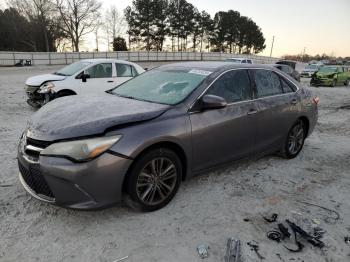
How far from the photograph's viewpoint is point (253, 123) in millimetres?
4668

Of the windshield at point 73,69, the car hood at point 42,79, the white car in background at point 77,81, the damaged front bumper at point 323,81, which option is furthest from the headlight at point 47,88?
the damaged front bumper at point 323,81

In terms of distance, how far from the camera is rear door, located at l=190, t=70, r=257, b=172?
3998mm

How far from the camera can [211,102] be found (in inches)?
154

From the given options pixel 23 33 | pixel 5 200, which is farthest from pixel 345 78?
pixel 23 33

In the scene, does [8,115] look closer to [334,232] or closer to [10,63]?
[334,232]

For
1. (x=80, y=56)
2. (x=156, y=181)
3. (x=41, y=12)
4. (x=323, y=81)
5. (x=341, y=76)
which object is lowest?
(x=80, y=56)

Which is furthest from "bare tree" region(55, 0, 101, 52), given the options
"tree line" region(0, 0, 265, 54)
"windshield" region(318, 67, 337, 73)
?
"windshield" region(318, 67, 337, 73)

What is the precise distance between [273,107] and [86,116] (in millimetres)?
2846

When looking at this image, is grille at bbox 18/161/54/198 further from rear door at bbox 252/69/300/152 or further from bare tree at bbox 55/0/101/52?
bare tree at bbox 55/0/101/52

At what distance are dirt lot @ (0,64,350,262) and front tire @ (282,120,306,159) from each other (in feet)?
1.26

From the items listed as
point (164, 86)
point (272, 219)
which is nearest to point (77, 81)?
point (164, 86)

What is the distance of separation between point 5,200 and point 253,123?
328cm

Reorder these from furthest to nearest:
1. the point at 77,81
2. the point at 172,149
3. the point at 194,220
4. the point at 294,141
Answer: the point at 77,81, the point at 294,141, the point at 172,149, the point at 194,220

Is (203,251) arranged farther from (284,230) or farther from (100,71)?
(100,71)
